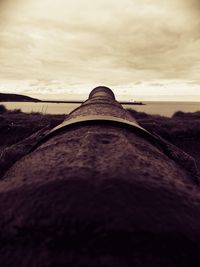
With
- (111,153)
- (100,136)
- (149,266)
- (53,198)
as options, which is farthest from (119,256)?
(100,136)

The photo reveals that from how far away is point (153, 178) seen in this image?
4.20ft

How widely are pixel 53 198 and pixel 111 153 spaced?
0.50m

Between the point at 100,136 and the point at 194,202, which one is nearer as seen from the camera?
the point at 194,202

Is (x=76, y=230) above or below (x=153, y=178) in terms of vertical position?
below

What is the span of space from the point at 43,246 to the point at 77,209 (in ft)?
0.55

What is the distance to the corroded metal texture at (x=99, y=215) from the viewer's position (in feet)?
2.96

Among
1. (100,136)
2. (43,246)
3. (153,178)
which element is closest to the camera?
(43,246)

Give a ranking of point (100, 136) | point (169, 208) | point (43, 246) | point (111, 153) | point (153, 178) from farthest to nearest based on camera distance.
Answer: point (100, 136), point (111, 153), point (153, 178), point (169, 208), point (43, 246)

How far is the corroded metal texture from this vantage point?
90 cm

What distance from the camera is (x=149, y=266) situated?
33.6 inches

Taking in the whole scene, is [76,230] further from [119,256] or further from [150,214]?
[150,214]

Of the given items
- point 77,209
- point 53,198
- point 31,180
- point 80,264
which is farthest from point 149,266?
point 31,180

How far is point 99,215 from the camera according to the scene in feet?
3.28

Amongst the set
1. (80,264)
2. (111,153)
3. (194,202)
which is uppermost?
(111,153)
